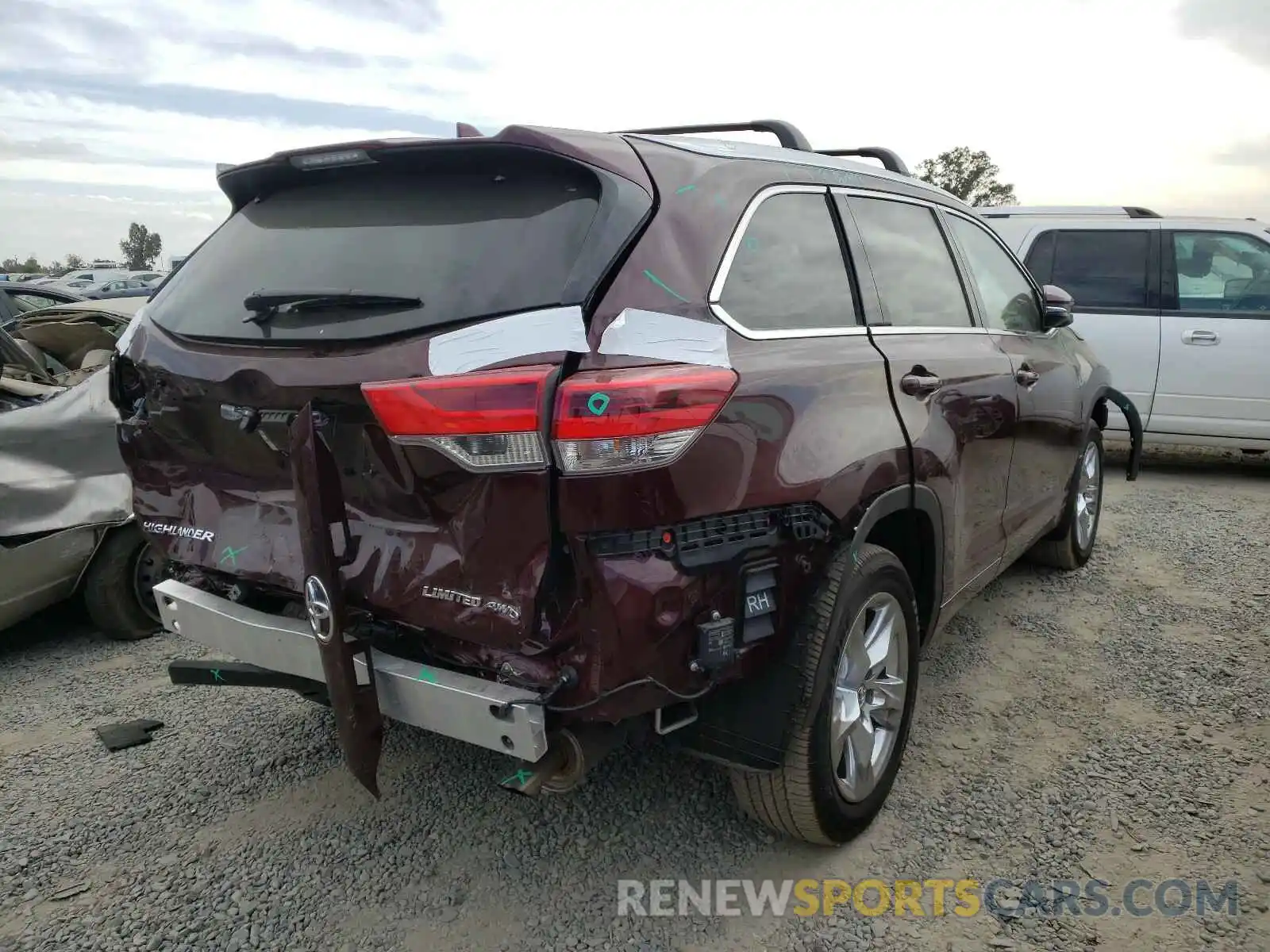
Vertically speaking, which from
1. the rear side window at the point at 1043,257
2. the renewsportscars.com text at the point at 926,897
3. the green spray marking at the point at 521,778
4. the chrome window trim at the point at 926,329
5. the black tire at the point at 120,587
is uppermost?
the chrome window trim at the point at 926,329

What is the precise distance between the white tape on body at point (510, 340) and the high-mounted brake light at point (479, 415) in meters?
0.04

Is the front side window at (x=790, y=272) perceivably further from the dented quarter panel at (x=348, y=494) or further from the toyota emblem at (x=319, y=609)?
the toyota emblem at (x=319, y=609)

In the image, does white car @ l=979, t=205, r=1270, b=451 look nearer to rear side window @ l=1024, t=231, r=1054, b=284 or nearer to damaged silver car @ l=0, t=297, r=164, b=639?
rear side window @ l=1024, t=231, r=1054, b=284

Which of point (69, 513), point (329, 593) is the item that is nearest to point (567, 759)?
point (329, 593)

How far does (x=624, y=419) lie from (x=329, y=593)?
2.60ft

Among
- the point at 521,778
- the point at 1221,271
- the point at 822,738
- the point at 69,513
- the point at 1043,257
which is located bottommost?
the point at 822,738

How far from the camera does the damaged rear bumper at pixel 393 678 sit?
77.6 inches

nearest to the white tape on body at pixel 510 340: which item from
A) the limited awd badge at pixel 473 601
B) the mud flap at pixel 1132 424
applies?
the limited awd badge at pixel 473 601

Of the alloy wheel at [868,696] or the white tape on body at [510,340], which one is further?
the alloy wheel at [868,696]

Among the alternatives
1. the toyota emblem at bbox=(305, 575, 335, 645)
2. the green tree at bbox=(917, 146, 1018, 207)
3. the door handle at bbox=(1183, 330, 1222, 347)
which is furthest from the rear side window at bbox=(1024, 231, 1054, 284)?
the green tree at bbox=(917, 146, 1018, 207)

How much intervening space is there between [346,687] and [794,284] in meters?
1.51

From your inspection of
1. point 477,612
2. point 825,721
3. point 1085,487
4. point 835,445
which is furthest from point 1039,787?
point 1085,487

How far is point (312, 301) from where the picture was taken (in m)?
2.23

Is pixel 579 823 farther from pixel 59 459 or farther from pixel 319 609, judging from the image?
pixel 59 459
